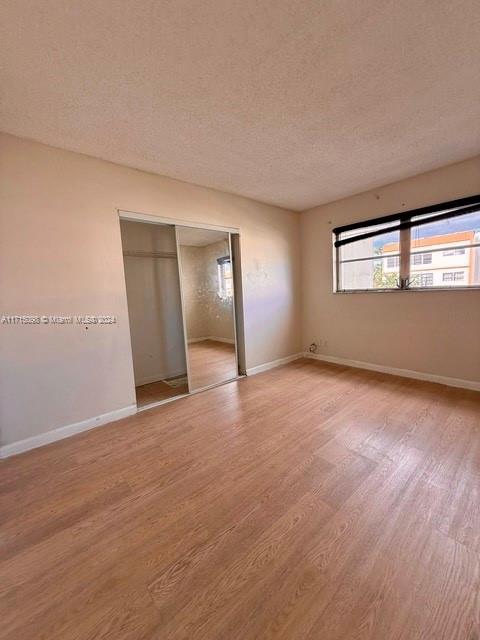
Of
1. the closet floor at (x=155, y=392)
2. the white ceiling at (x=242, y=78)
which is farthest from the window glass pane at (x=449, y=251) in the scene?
the closet floor at (x=155, y=392)

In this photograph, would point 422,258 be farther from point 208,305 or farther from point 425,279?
point 208,305

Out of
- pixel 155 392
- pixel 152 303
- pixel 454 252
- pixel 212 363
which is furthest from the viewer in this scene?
pixel 212 363

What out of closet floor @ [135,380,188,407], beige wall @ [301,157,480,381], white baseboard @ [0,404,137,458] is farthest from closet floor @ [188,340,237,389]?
beige wall @ [301,157,480,381]

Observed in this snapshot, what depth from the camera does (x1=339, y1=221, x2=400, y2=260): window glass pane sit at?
11.3 feet

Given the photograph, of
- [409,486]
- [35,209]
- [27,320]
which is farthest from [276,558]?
[35,209]

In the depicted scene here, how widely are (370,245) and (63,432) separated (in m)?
4.38

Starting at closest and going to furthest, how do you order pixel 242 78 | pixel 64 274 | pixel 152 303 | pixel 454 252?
pixel 242 78
pixel 64 274
pixel 454 252
pixel 152 303

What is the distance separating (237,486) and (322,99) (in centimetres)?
276

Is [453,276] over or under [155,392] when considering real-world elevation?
over

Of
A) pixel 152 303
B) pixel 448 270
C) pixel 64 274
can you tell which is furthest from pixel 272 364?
pixel 64 274

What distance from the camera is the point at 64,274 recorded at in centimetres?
232

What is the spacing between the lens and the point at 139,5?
1.18 metres

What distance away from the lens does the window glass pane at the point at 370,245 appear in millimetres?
3457

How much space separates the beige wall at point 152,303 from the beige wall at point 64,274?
932mm
